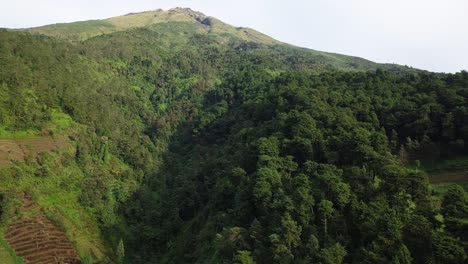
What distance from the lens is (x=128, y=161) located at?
74.8 meters

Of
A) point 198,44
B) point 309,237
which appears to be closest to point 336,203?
point 309,237

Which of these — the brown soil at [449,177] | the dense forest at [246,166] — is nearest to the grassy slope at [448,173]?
the brown soil at [449,177]

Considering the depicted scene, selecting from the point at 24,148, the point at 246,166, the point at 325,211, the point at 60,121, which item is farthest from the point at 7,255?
the point at 325,211

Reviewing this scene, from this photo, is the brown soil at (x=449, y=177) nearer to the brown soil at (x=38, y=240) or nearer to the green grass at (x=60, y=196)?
the green grass at (x=60, y=196)

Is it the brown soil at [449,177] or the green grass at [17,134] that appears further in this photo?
A: the green grass at [17,134]

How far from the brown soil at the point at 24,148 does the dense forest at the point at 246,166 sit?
1.14 m

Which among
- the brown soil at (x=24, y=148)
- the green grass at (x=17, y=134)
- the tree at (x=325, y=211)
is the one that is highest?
the tree at (x=325, y=211)

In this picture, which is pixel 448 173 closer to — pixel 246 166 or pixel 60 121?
pixel 246 166

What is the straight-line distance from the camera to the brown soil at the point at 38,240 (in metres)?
47.1

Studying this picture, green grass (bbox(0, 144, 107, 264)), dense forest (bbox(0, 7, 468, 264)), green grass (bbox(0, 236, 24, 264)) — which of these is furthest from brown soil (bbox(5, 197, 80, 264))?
dense forest (bbox(0, 7, 468, 264))

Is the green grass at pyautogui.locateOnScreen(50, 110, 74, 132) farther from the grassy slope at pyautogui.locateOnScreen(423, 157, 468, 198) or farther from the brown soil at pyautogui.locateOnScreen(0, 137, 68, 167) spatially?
the grassy slope at pyautogui.locateOnScreen(423, 157, 468, 198)

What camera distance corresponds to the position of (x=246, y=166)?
5081cm

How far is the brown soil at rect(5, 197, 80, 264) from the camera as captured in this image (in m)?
47.1

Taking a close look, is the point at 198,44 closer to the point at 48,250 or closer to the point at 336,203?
the point at 48,250
